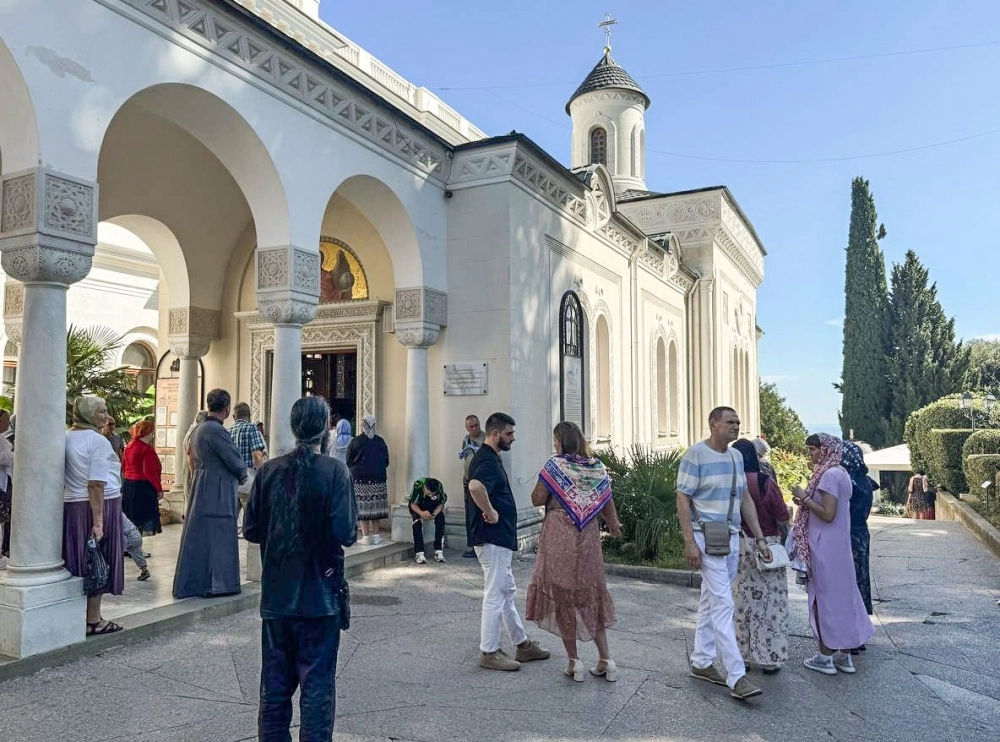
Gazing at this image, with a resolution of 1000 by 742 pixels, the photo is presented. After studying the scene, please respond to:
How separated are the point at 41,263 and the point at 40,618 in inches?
92.4

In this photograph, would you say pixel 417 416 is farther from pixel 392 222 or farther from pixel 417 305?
pixel 392 222

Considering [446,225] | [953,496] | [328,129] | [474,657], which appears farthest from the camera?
[953,496]

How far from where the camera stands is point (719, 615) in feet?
14.8

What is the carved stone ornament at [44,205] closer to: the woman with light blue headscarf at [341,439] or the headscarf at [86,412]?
the headscarf at [86,412]

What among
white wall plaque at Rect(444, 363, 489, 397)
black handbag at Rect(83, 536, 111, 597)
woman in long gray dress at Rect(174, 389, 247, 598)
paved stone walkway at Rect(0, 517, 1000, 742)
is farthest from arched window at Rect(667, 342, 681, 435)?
black handbag at Rect(83, 536, 111, 597)

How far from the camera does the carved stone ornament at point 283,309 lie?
7.29 m

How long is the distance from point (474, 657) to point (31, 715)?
2675 mm

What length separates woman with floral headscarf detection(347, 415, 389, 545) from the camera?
29.1 feet

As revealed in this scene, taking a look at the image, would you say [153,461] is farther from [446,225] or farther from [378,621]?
[446,225]

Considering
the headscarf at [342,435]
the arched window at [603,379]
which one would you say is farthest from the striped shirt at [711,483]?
the arched window at [603,379]

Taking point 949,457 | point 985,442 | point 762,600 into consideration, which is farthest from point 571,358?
point 949,457

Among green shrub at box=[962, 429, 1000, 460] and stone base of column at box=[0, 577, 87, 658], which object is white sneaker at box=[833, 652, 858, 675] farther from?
green shrub at box=[962, 429, 1000, 460]

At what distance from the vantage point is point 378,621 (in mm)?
6164

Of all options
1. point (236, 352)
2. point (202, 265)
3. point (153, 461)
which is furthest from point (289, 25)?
point (153, 461)
